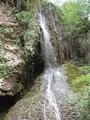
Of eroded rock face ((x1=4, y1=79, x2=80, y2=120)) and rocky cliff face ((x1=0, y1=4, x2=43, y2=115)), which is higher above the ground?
rocky cliff face ((x1=0, y1=4, x2=43, y2=115))

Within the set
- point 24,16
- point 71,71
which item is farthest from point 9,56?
point 71,71

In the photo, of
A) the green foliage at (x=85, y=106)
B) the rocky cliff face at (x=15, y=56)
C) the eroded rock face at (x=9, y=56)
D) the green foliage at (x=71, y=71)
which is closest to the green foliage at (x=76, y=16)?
the green foliage at (x=71, y=71)

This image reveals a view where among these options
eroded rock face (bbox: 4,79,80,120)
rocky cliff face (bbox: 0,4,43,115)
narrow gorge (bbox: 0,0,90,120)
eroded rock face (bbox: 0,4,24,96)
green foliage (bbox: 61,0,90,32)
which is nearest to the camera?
eroded rock face (bbox: 4,79,80,120)

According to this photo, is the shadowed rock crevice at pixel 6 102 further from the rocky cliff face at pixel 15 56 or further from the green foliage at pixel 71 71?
the green foliage at pixel 71 71

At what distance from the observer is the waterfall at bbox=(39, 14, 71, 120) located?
8422mm

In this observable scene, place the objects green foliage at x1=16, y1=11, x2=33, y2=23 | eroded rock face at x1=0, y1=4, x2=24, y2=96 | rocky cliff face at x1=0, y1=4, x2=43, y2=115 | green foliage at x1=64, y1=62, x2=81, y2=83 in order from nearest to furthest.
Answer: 1. eroded rock face at x1=0, y1=4, x2=24, y2=96
2. rocky cliff face at x1=0, y1=4, x2=43, y2=115
3. green foliage at x1=64, y1=62, x2=81, y2=83
4. green foliage at x1=16, y1=11, x2=33, y2=23

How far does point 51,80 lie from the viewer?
10477mm

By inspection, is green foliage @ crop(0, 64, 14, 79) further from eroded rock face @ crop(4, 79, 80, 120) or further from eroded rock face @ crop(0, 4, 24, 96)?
eroded rock face @ crop(4, 79, 80, 120)

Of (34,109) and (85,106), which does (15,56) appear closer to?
(34,109)

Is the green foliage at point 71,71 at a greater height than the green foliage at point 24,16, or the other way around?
the green foliage at point 24,16

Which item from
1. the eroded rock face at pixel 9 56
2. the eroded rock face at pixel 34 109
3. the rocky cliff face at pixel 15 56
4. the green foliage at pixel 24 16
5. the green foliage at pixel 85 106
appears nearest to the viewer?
the green foliage at pixel 85 106

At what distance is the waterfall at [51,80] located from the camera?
8422 mm

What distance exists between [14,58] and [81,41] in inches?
178

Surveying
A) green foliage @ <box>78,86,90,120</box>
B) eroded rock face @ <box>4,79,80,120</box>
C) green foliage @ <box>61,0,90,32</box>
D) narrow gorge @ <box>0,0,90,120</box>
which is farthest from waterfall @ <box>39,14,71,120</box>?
green foliage @ <box>61,0,90,32</box>
